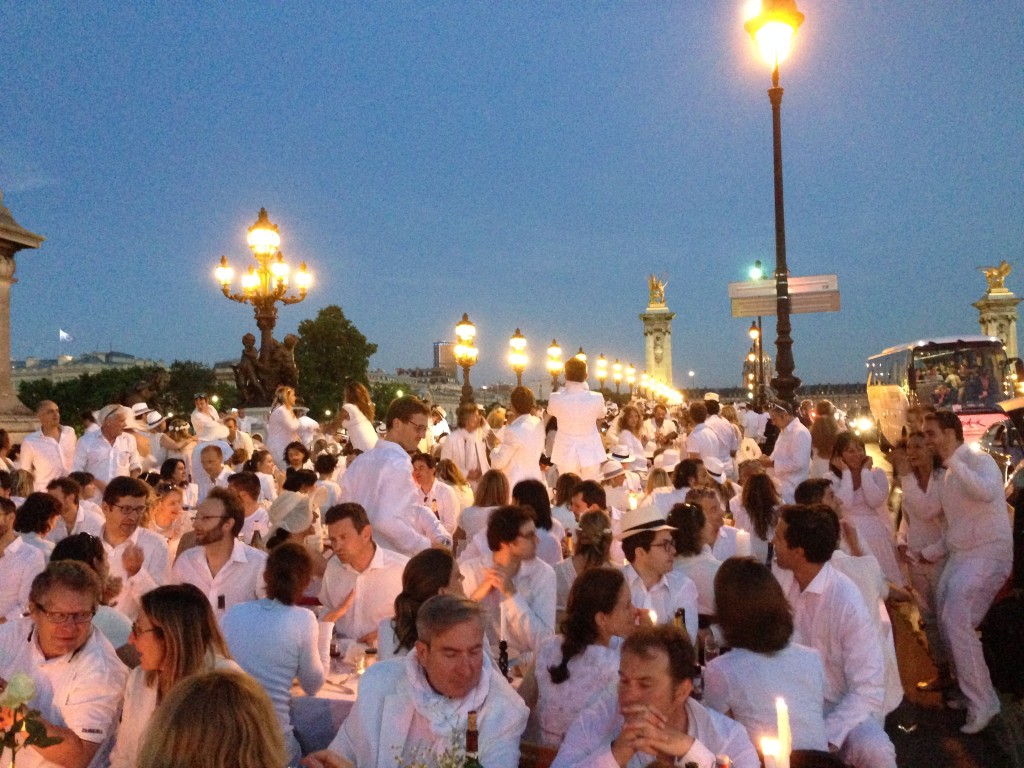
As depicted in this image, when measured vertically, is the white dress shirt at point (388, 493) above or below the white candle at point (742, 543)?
above

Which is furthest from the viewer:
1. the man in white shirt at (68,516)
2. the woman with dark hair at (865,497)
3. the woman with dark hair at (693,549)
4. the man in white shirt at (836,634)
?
the woman with dark hair at (865,497)

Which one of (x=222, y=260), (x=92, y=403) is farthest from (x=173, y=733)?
(x=92, y=403)

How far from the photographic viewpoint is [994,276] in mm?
82188

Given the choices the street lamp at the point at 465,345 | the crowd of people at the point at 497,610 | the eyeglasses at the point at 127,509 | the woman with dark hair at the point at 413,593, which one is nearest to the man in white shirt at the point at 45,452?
the crowd of people at the point at 497,610

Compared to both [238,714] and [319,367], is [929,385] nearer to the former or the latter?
[238,714]

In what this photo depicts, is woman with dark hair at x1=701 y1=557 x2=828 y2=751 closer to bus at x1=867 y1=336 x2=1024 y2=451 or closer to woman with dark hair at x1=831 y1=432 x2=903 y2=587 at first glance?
woman with dark hair at x1=831 y1=432 x2=903 y2=587

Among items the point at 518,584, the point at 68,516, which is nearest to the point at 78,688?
the point at 518,584

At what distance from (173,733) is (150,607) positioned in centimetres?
131

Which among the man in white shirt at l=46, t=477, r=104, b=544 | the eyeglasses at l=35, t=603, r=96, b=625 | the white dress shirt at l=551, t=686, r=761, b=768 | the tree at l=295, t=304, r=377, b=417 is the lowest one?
the white dress shirt at l=551, t=686, r=761, b=768

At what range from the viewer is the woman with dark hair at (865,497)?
781 centimetres

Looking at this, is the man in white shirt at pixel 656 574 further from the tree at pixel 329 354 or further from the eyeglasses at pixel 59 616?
the tree at pixel 329 354

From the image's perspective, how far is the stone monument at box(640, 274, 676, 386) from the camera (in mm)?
105875

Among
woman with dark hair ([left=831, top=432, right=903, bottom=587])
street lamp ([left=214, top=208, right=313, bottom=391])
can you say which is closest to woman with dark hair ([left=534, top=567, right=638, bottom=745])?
woman with dark hair ([left=831, top=432, right=903, bottom=587])

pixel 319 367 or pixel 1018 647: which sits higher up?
pixel 319 367
